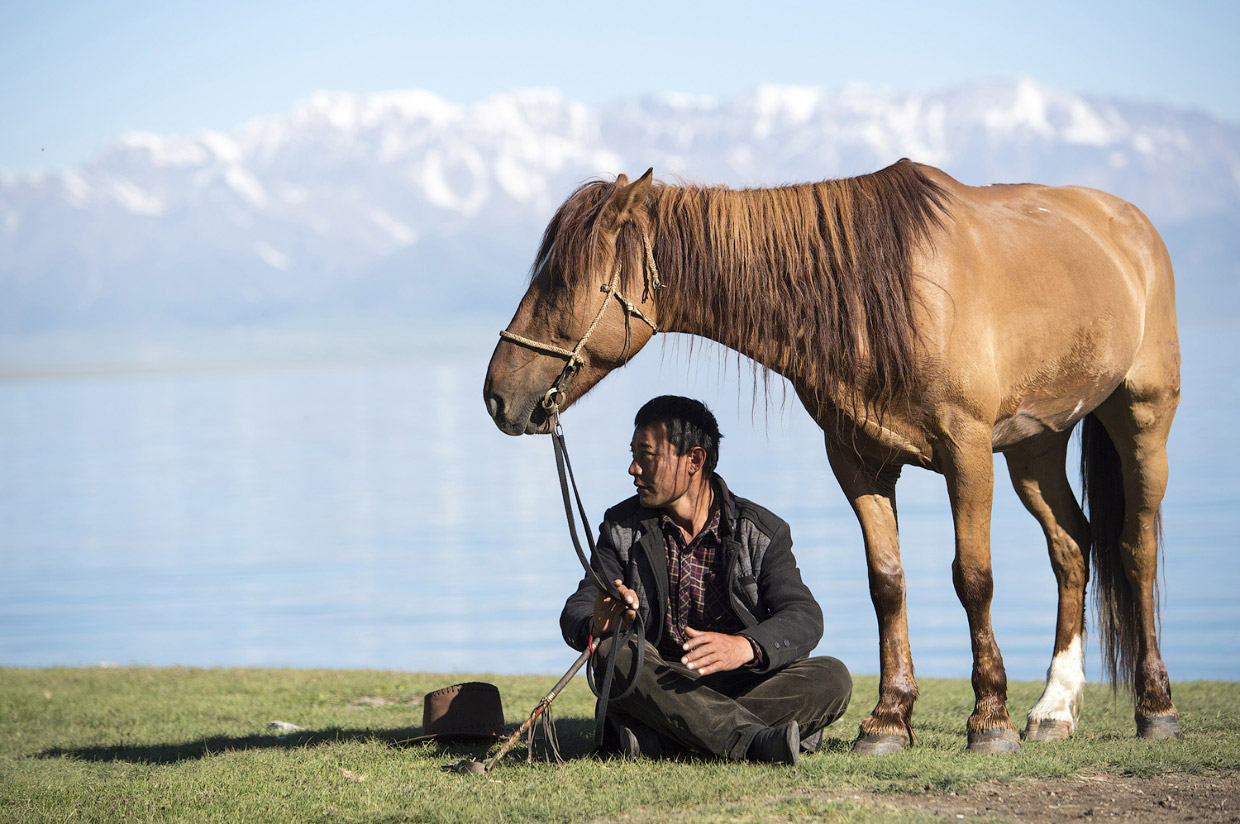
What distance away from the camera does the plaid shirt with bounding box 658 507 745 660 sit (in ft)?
Result: 15.8

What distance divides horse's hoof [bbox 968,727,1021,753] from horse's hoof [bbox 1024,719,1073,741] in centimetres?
84

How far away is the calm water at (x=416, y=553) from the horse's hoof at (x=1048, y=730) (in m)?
2.08

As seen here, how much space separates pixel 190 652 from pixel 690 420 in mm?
12047

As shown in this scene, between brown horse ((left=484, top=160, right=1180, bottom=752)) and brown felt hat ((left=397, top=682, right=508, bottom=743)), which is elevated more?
brown horse ((left=484, top=160, right=1180, bottom=752))

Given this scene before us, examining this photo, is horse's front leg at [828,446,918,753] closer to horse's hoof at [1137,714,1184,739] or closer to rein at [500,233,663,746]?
rein at [500,233,663,746]

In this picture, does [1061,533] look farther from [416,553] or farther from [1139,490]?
[416,553]

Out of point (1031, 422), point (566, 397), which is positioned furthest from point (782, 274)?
point (1031, 422)

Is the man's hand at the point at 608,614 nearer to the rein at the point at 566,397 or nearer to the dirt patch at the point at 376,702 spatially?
the rein at the point at 566,397

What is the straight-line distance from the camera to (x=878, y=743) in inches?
194

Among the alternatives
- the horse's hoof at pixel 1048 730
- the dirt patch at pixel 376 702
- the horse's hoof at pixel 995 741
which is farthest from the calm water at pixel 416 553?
the dirt patch at pixel 376 702

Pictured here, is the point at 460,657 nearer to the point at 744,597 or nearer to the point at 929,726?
the point at 929,726

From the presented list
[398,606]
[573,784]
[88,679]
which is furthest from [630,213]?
[398,606]

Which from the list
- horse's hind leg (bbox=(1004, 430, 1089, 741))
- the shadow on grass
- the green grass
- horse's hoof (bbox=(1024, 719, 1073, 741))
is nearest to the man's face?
the green grass

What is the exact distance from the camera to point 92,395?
360 ft
